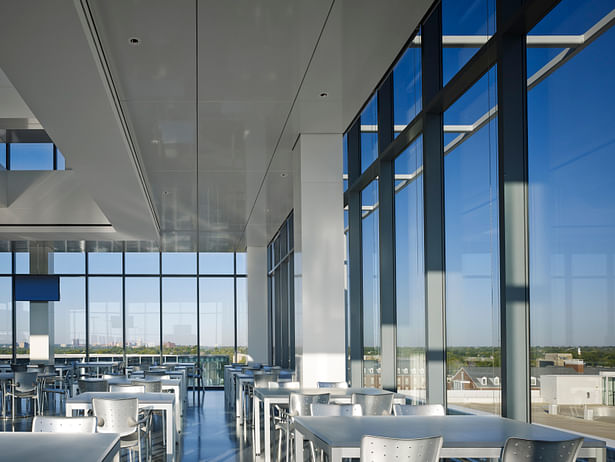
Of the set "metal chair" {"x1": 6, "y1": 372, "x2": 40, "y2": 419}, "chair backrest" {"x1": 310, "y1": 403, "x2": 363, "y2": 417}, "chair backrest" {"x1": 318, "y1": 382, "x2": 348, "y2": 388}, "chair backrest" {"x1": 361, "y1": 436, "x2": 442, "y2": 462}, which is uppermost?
"chair backrest" {"x1": 361, "y1": 436, "x2": 442, "y2": 462}

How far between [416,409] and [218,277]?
1468 cm

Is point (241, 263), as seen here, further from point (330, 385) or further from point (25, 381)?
point (330, 385)

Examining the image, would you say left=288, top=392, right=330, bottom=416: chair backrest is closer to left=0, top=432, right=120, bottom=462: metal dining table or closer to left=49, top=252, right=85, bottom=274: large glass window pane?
left=0, top=432, right=120, bottom=462: metal dining table

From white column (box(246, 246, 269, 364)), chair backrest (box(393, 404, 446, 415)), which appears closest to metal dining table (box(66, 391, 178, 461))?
chair backrest (box(393, 404, 446, 415))

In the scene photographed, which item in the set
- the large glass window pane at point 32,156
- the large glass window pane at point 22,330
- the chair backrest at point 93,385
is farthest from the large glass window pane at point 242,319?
the chair backrest at point 93,385

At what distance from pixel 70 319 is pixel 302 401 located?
46.7ft

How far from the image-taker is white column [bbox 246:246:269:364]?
18.7 meters

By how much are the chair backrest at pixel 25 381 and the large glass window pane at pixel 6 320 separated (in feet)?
24.1

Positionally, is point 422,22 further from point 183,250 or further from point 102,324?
point 102,324

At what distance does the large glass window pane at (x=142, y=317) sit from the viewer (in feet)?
62.1

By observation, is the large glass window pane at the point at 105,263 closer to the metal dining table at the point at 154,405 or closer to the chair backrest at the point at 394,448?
the metal dining table at the point at 154,405

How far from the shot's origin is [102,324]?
18.9 metres

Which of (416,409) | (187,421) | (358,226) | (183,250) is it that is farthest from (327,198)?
(183,250)

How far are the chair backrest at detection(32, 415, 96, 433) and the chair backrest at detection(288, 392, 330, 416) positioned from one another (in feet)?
6.39
